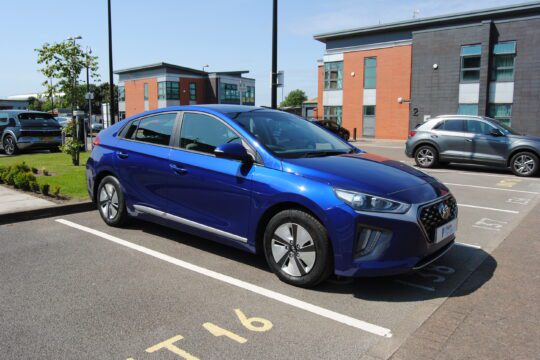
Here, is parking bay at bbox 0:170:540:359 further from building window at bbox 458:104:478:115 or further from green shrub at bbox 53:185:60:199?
building window at bbox 458:104:478:115

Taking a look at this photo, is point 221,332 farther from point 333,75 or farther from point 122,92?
point 122,92

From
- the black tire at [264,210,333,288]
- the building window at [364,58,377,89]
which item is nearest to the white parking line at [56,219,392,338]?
the black tire at [264,210,333,288]

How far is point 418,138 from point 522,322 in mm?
11072

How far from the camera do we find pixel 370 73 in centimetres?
A: 3488

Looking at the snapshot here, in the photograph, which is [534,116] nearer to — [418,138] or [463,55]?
[463,55]

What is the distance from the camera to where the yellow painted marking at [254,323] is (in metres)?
3.31

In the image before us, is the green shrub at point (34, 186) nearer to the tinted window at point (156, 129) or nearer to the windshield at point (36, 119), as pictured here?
the tinted window at point (156, 129)

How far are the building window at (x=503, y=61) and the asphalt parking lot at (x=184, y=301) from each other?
26.4m

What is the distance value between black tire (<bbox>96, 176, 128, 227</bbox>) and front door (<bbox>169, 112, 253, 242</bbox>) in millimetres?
1102

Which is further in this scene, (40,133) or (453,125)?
(40,133)

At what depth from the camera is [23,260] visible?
Result: 4762 mm

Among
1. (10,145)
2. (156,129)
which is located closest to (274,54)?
(156,129)

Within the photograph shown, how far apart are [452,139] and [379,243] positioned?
10.7m

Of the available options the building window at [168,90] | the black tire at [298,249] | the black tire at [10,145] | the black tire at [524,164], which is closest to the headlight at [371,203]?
the black tire at [298,249]
